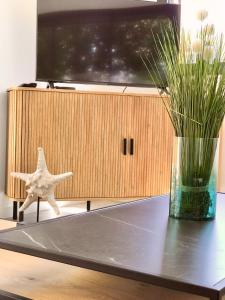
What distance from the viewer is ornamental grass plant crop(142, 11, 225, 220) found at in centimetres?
148

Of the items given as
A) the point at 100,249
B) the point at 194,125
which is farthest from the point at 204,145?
the point at 100,249

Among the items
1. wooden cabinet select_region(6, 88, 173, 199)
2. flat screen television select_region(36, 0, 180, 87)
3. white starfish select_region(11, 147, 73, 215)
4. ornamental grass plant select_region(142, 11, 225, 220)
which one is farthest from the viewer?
flat screen television select_region(36, 0, 180, 87)

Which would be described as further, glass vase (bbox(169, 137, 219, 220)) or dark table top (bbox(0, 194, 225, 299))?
glass vase (bbox(169, 137, 219, 220))

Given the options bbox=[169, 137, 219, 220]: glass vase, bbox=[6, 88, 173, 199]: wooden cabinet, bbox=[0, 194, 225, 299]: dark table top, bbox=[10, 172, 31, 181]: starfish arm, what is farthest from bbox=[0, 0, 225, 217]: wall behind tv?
bbox=[169, 137, 219, 220]: glass vase

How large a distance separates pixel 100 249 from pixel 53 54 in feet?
7.23

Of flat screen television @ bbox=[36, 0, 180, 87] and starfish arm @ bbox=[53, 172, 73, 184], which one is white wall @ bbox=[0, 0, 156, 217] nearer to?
flat screen television @ bbox=[36, 0, 180, 87]

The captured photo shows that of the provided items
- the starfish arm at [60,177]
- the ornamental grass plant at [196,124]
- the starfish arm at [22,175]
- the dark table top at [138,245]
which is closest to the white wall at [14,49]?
the starfish arm at [22,175]

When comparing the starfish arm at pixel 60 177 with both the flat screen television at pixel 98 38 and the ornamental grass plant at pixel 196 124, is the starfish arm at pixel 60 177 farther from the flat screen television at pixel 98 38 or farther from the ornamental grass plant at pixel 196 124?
the ornamental grass plant at pixel 196 124

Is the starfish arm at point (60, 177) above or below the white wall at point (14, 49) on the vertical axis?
below

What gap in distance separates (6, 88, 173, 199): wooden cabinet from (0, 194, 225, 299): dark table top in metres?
1.50

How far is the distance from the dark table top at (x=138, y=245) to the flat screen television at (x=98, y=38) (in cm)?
179

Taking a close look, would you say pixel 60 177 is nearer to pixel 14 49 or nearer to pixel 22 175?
pixel 22 175

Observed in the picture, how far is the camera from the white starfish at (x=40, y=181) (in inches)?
111

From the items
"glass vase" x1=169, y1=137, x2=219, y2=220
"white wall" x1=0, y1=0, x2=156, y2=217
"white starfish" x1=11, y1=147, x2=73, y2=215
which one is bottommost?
"white starfish" x1=11, y1=147, x2=73, y2=215
